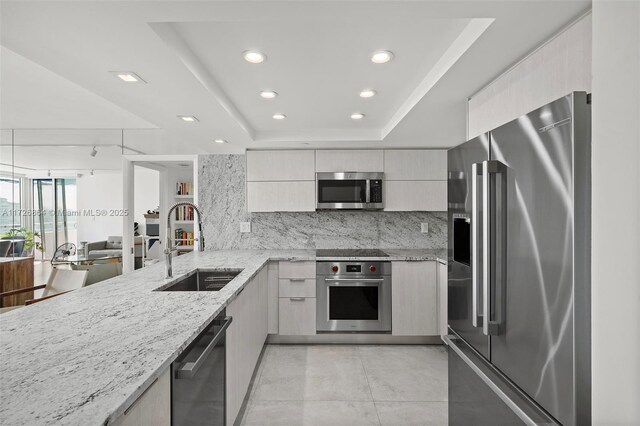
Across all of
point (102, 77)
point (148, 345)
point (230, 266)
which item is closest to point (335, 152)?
point (230, 266)

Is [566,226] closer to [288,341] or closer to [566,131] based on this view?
[566,131]

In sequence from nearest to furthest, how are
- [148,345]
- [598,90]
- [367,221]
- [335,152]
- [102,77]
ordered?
[598,90] → [148,345] → [102,77] → [335,152] → [367,221]

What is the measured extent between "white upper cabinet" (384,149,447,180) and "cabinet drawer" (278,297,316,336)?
1702 millimetres

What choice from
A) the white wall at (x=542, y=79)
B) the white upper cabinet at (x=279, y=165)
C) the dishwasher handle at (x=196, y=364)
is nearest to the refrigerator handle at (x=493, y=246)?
the white wall at (x=542, y=79)

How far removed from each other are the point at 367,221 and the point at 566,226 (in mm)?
3081

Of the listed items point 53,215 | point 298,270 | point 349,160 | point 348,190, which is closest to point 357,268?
point 298,270

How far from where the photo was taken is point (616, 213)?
29.5 inches

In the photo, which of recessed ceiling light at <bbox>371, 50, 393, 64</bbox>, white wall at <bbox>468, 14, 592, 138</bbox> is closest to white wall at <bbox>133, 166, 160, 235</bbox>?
recessed ceiling light at <bbox>371, 50, 393, 64</bbox>

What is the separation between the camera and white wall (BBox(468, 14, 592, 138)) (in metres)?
1.21

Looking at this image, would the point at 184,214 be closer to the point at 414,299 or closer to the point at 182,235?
the point at 182,235

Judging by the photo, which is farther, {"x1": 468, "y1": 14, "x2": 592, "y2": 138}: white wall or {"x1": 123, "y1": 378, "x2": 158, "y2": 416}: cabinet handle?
{"x1": 468, "y1": 14, "x2": 592, "y2": 138}: white wall

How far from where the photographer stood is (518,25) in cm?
128

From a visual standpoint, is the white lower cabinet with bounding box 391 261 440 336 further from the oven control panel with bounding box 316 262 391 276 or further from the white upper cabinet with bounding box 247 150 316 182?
the white upper cabinet with bounding box 247 150 316 182

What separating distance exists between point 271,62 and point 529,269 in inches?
64.7
